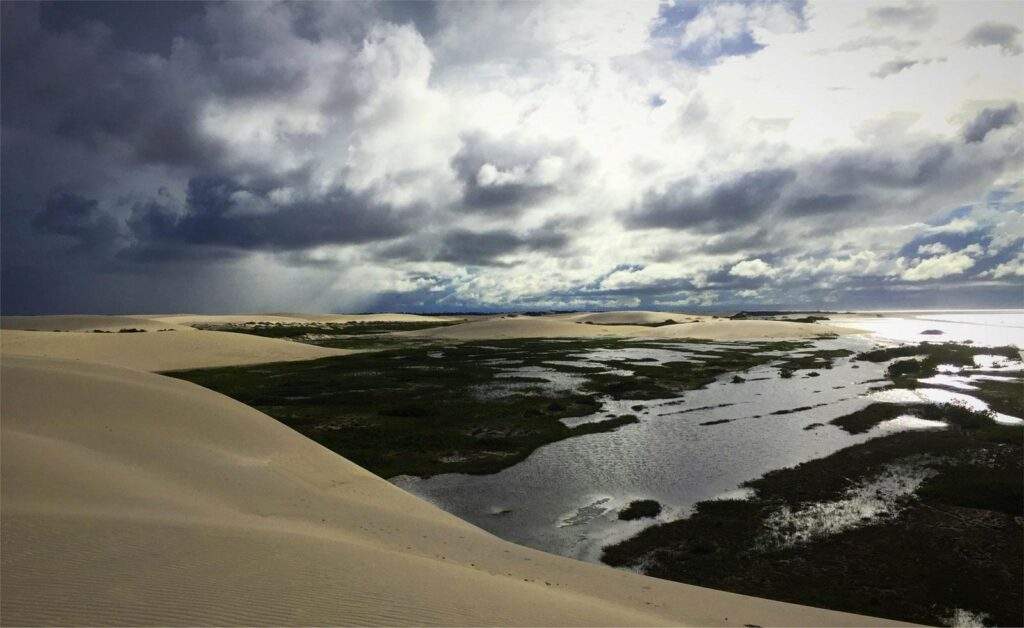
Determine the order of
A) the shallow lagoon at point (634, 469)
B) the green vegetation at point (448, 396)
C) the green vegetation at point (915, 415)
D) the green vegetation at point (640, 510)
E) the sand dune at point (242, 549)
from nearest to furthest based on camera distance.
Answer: the sand dune at point (242, 549)
the shallow lagoon at point (634, 469)
the green vegetation at point (640, 510)
the green vegetation at point (448, 396)
the green vegetation at point (915, 415)

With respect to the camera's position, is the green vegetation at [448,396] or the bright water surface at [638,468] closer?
the bright water surface at [638,468]

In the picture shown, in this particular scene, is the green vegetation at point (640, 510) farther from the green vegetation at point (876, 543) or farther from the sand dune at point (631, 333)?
the sand dune at point (631, 333)

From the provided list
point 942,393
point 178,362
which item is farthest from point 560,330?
point 942,393

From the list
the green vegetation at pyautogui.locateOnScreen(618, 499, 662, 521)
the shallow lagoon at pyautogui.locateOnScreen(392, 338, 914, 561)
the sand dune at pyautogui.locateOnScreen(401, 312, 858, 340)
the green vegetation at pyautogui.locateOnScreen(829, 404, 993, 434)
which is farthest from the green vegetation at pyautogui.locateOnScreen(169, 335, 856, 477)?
the sand dune at pyautogui.locateOnScreen(401, 312, 858, 340)

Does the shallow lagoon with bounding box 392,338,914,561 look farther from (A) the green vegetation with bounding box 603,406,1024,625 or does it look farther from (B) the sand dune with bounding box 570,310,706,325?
(B) the sand dune with bounding box 570,310,706,325

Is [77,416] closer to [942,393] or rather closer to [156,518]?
[156,518]

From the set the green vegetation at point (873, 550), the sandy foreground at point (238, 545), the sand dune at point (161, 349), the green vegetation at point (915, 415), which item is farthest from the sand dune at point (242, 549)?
the sand dune at point (161, 349)
